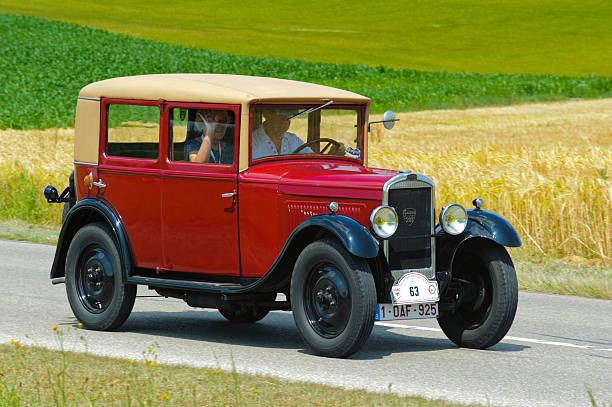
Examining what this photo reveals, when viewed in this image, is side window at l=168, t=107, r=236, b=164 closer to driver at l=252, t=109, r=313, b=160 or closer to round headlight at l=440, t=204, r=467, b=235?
driver at l=252, t=109, r=313, b=160

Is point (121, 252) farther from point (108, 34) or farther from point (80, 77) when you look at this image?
point (108, 34)

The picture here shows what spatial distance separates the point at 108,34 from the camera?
6228 centimetres

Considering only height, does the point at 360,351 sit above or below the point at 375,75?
below

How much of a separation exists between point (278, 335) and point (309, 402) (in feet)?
8.96

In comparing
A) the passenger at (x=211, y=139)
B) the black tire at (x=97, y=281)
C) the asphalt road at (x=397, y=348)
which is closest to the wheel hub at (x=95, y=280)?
the black tire at (x=97, y=281)

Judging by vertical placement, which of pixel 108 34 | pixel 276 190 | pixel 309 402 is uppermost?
pixel 108 34

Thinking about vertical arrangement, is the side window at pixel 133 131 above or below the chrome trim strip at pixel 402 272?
above

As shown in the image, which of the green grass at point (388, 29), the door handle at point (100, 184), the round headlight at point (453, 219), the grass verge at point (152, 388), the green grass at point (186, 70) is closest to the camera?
the grass verge at point (152, 388)

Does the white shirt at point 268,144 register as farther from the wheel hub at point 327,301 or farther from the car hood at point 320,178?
the wheel hub at point 327,301

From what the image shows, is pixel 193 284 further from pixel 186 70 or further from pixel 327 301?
pixel 186 70

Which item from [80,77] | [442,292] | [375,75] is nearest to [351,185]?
[442,292]

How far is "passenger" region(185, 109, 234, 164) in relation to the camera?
832cm

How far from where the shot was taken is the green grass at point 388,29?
214 ft

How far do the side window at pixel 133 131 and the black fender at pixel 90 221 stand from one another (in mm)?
483
